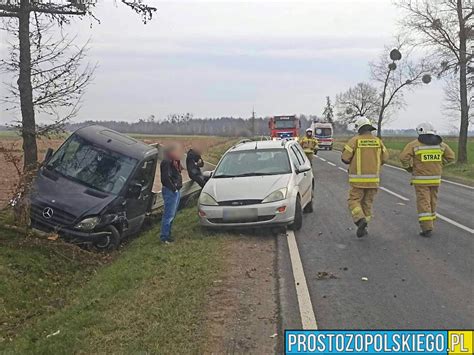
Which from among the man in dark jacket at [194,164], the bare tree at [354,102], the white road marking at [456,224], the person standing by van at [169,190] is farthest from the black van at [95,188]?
the bare tree at [354,102]

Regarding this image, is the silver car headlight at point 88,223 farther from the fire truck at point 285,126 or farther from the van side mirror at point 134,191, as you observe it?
the fire truck at point 285,126

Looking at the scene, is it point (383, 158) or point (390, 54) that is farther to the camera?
point (390, 54)

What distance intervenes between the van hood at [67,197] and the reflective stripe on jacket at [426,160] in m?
5.03

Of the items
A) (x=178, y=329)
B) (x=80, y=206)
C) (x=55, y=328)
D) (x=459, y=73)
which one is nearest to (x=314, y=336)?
(x=178, y=329)

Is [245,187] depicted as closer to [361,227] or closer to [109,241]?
[361,227]

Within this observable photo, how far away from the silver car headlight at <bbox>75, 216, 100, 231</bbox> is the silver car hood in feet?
6.34

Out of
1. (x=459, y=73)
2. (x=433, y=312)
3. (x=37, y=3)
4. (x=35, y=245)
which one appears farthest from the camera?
(x=459, y=73)

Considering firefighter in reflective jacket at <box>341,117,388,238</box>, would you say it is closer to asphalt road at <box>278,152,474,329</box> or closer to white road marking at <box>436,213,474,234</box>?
asphalt road at <box>278,152,474,329</box>

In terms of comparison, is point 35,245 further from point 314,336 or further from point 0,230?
point 314,336

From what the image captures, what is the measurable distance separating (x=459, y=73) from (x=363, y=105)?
54.4 meters

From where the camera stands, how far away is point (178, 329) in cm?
481

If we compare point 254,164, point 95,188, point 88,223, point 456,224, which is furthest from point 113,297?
point 456,224

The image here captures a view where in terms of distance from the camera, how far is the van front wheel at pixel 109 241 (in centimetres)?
854

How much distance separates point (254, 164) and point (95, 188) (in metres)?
2.91
